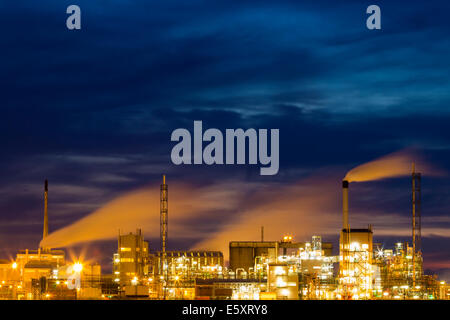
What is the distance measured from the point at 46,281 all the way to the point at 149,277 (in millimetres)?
22889

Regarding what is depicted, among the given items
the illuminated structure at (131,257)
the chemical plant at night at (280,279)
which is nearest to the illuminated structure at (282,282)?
the chemical plant at night at (280,279)

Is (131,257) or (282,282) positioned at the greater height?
(131,257)

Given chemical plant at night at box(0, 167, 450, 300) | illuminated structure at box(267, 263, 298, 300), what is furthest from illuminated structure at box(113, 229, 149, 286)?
illuminated structure at box(267, 263, 298, 300)

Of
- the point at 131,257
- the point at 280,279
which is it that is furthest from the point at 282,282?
the point at 131,257

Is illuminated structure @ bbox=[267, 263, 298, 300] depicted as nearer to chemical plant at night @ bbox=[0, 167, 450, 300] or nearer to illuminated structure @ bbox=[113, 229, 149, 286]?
chemical plant at night @ bbox=[0, 167, 450, 300]

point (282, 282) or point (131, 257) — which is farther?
point (131, 257)

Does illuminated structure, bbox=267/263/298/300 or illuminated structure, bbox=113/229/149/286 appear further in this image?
illuminated structure, bbox=113/229/149/286

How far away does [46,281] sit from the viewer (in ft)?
457

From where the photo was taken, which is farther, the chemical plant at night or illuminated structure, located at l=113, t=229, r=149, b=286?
illuminated structure, located at l=113, t=229, r=149, b=286

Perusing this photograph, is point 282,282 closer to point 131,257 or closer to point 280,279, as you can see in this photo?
point 280,279

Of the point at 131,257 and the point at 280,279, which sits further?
the point at 131,257
